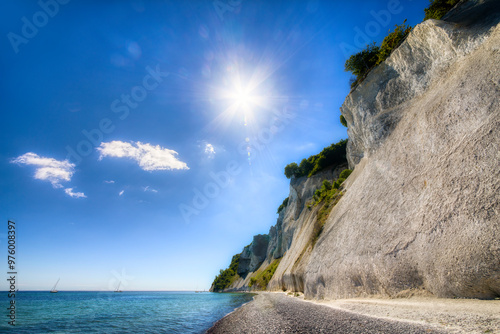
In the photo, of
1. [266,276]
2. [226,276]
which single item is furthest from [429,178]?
[226,276]

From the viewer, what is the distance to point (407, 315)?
8.05 meters

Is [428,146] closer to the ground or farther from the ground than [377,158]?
closer to the ground

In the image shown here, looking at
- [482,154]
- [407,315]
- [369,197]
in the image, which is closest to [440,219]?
[482,154]

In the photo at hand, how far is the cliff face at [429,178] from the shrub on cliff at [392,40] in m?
1.58

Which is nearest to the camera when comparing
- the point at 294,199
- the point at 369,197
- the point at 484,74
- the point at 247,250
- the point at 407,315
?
the point at 407,315

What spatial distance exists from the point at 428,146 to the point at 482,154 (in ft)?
12.4

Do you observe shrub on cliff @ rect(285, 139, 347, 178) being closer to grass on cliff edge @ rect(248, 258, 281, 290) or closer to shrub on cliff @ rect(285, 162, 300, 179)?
shrub on cliff @ rect(285, 162, 300, 179)

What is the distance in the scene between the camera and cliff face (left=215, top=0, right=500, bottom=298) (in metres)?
8.45

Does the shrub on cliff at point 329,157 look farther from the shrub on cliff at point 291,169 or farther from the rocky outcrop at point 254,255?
the rocky outcrop at point 254,255

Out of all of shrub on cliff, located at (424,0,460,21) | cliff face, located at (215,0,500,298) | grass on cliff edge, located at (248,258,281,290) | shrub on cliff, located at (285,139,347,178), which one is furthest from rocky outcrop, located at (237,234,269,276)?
shrub on cliff, located at (424,0,460,21)

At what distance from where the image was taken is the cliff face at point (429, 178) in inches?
333

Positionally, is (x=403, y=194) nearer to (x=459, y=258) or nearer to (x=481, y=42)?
(x=459, y=258)

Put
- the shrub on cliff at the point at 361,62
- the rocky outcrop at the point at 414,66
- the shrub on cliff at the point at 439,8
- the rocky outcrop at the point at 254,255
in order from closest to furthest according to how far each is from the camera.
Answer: the rocky outcrop at the point at 414,66
the shrub on cliff at the point at 439,8
the shrub on cliff at the point at 361,62
the rocky outcrop at the point at 254,255

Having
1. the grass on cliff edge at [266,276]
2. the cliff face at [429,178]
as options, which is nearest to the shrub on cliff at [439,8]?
the cliff face at [429,178]
